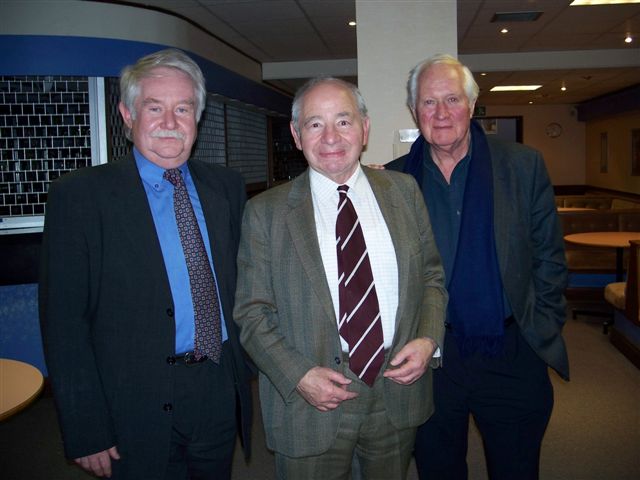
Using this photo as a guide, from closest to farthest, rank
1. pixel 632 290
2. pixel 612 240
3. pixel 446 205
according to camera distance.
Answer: pixel 446 205, pixel 632 290, pixel 612 240

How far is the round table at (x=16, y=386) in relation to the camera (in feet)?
6.21

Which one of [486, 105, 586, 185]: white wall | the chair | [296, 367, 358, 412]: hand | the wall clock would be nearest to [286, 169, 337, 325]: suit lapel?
[296, 367, 358, 412]: hand

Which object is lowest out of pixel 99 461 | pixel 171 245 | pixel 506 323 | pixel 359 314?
pixel 99 461

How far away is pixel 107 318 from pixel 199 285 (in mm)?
279

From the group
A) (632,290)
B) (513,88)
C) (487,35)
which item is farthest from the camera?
(513,88)

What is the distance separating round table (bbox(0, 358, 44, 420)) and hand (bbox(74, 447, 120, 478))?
382 mm

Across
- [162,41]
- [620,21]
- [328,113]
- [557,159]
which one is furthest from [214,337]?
[557,159]

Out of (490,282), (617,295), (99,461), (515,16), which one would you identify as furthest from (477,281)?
(515,16)

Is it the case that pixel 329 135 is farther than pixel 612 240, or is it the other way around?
pixel 612 240

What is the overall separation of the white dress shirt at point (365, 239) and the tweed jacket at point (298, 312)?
0.03m

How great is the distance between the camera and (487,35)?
7398 millimetres

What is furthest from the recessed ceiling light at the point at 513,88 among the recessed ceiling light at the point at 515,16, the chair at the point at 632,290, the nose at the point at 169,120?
the nose at the point at 169,120

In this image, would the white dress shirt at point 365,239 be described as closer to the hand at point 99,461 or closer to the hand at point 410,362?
the hand at point 410,362

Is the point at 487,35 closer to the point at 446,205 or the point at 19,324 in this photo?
the point at 446,205
